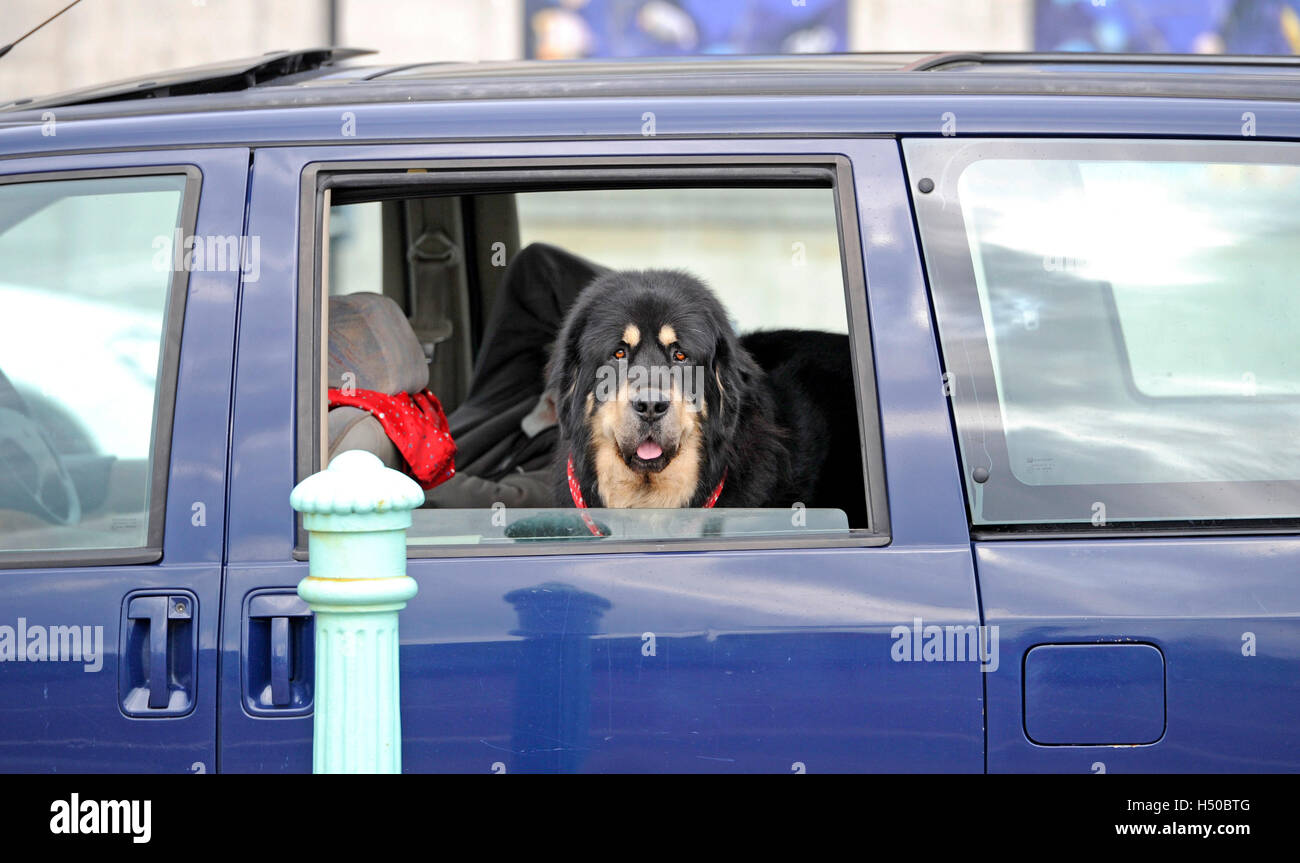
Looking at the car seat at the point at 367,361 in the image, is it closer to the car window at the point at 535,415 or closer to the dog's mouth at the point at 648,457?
the car window at the point at 535,415

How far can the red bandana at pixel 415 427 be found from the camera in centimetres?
296

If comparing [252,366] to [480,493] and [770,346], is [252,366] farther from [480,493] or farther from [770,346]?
[770,346]

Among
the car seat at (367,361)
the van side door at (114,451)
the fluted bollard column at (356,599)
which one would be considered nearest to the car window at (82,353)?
the van side door at (114,451)

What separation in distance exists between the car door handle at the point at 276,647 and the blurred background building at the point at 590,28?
31.3 feet

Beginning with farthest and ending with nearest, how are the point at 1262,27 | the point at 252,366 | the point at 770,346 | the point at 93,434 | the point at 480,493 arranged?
the point at 1262,27 → the point at 770,346 → the point at 480,493 → the point at 93,434 → the point at 252,366

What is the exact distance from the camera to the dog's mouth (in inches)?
128

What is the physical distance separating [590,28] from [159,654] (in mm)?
10126

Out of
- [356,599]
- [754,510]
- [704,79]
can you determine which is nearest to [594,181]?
[704,79]

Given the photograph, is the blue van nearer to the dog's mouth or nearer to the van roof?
the van roof

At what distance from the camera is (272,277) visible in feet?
6.84

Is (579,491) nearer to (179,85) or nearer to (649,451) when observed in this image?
(649,451)

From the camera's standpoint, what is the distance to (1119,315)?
2178 mm

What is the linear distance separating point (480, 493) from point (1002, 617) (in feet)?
6.48

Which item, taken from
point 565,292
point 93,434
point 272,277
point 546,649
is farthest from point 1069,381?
point 565,292
